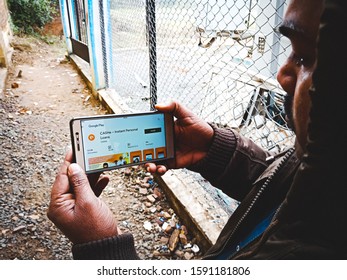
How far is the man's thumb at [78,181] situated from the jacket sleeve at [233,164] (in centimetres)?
52

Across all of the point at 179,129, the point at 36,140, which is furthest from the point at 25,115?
the point at 179,129

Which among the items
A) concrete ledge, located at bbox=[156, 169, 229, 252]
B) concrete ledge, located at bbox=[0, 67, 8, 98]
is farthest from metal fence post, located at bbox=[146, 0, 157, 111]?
concrete ledge, located at bbox=[0, 67, 8, 98]

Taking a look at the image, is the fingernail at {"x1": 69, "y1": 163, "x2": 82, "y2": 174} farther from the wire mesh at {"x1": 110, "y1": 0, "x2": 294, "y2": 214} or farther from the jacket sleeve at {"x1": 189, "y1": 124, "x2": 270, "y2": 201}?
the wire mesh at {"x1": 110, "y1": 0, "x2": 294, "y2": 214}

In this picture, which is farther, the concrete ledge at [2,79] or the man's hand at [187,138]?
the concrete ledge at [2,79]

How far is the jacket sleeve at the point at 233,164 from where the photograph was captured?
51.2 inches

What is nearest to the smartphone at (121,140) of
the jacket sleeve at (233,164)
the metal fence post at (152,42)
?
the jacket sleeve at (233,164)

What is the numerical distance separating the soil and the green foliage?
752cm

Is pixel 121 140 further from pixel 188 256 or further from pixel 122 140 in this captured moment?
pixel 188 256

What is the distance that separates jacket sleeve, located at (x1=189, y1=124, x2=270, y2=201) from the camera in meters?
1.30

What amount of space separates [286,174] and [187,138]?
0.55 metres

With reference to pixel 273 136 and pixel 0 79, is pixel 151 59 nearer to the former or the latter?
pixel 273 136

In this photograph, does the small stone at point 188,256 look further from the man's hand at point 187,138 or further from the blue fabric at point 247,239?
the blue fabric at point 247,239

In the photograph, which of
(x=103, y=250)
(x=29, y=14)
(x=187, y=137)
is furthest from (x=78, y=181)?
(x=29, y=14)

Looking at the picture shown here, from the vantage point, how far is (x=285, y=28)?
27.7 inches
